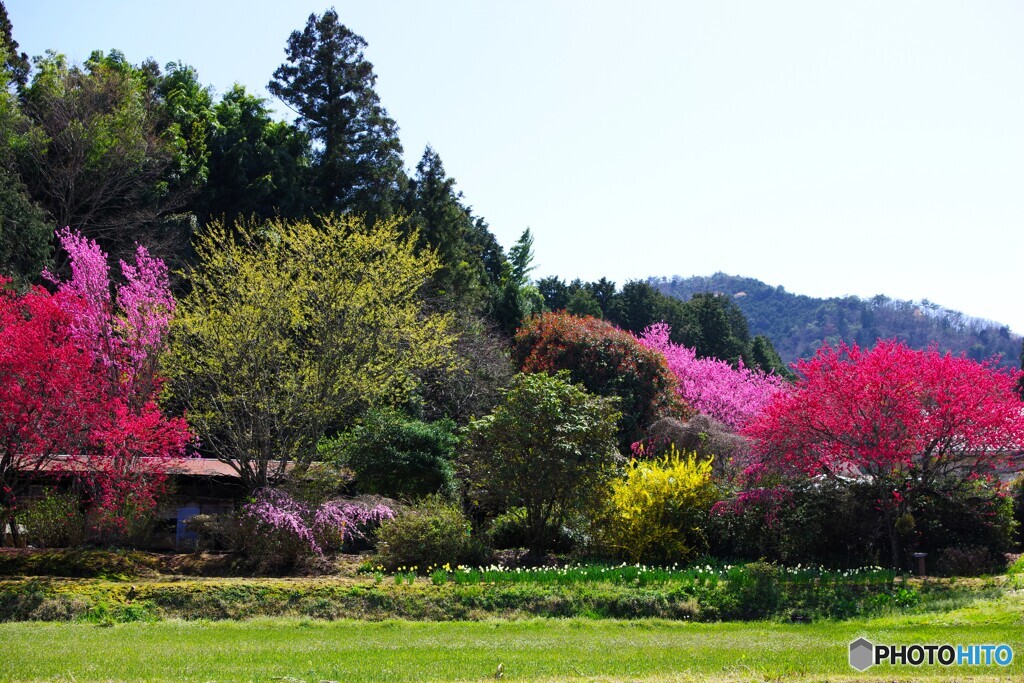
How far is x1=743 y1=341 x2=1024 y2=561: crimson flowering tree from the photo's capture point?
1736 centimetres

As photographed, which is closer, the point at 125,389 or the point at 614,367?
the point at 125,389

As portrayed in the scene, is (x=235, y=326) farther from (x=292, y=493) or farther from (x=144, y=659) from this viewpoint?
(x=144, y=659)

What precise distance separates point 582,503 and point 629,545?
1310mm

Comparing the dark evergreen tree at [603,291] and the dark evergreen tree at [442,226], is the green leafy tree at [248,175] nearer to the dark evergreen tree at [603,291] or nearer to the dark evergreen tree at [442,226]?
the dark evergreen tree at [442,226]

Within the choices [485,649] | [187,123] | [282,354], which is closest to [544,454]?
[282,354]

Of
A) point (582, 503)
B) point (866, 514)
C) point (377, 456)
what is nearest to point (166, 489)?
point (377, 456)

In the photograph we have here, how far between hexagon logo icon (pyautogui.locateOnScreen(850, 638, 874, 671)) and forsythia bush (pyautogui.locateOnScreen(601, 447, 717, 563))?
26.5 feet

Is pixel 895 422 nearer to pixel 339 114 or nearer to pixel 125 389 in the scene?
pixel 125 389

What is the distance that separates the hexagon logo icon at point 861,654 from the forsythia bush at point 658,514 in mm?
8089

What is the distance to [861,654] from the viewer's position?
418 inches

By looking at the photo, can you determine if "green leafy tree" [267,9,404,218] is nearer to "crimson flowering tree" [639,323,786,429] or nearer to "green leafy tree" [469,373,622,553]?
"crimson flowering tree" [639,323,786,429]

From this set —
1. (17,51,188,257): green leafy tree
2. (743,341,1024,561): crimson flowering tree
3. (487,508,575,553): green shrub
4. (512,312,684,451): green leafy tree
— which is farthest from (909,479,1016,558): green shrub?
(17,51,188,257): green leafy tree

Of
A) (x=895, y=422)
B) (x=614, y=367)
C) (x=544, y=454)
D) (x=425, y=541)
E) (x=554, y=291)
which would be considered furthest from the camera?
(x=554, y=291)

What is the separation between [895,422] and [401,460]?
11.0 m
